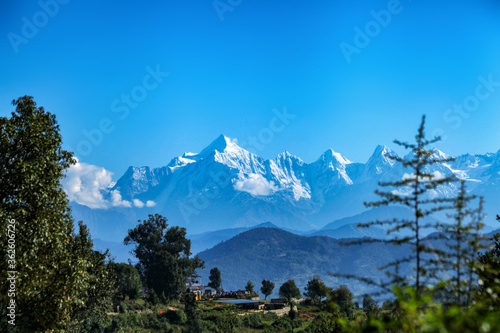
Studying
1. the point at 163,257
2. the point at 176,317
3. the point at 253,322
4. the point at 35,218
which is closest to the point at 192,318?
the point at 176,317

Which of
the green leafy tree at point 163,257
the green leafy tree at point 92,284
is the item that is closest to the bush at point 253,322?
the green leafy tree at point 92,284

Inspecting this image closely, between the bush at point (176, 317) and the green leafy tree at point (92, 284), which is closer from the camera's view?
the green leafy tree at point (92, 284)

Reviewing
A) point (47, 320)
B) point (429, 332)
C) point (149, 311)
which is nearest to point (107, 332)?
point (149, 311)

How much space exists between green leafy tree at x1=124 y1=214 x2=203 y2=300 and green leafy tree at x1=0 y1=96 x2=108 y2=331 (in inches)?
2657

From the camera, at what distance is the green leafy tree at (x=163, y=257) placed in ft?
269

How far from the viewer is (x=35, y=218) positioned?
15.2 m

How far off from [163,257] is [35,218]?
7133cm

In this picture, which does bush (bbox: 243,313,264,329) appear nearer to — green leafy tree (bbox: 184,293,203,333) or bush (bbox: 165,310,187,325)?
green leafy tree (bbox: 184,293,203,333)

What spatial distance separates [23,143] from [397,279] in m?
14.4

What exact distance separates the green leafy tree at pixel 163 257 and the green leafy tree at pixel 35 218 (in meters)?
67.5

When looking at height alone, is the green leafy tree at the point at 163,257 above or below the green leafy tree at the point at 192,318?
above

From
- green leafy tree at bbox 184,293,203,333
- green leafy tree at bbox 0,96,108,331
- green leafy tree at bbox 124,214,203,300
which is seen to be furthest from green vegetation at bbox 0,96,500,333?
green leafy tree at bbox 124,214,203,300

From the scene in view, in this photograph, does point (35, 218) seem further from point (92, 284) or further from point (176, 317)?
point (176, 317)

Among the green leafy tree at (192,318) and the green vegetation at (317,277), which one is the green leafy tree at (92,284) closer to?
the green vegetation at (317,277)
